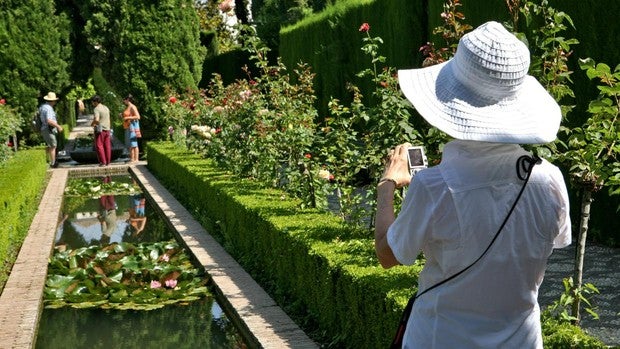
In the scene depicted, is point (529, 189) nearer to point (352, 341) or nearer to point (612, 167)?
point (612, 167)

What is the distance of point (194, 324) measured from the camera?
22.6ft

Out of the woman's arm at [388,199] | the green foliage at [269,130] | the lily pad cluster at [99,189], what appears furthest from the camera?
the lily pad cluster at [99,189]

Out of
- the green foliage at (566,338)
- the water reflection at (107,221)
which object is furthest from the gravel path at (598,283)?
the water reflection at (107,221)

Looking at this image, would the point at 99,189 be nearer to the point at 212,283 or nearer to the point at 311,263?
the point at 212,283

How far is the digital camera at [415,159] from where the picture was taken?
2.41 m

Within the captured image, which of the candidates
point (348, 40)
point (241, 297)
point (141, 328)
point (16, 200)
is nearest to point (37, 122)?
point (348, 40)

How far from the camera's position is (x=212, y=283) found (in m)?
7.70

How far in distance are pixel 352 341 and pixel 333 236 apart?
1183mm

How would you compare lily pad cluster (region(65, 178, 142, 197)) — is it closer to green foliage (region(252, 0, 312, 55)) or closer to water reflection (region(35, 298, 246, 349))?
water reflection (region(35, 298, 246, 349))

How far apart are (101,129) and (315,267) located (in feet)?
45.2

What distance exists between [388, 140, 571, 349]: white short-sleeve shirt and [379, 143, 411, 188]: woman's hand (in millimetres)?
174

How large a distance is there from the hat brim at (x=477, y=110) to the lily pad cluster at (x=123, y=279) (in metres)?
5.35

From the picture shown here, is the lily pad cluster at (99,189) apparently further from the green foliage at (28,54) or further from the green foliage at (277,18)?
the green foliage at (277,18)

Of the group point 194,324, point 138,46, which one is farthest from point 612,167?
point 138,46
